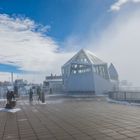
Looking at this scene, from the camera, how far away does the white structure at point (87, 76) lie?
139ft

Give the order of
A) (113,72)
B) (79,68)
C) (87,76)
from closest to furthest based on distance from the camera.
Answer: (87,76) < (79,68) < (113,72)

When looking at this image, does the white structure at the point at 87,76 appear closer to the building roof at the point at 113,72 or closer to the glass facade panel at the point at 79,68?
the glass facade panel at the point at 79,68

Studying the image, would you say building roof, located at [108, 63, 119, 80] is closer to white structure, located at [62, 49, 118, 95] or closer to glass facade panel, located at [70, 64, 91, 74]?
white structure, located at [62, 49, 118, 95]

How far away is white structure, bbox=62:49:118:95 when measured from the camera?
42.4m

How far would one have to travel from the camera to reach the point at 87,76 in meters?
42.9

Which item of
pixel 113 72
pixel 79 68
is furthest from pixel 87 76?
pixel 113 72

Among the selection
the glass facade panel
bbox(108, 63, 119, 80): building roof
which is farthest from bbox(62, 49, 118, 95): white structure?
bbox(108, 63, 119, 80): building roof

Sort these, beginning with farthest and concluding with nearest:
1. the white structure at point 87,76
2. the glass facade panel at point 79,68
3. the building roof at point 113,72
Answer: the building roof at point 113,72, the glass facade panel at point 79,68, the white structure at point 87,76

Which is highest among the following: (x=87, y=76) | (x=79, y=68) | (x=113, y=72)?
(x=113, y=72)

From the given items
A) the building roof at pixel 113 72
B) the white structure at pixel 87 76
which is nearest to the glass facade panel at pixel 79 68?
the white structure at pixel 87 76

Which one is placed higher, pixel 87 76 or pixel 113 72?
pixel 113 72

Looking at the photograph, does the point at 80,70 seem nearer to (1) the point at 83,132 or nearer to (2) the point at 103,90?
(2) the point at 103,90

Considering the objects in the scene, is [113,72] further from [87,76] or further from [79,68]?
[87,76]

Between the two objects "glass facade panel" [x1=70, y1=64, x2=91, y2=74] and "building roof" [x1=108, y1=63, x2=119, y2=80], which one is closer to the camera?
"glass facade panel" [x1=70, y1=64, x2=91, y2=74]
